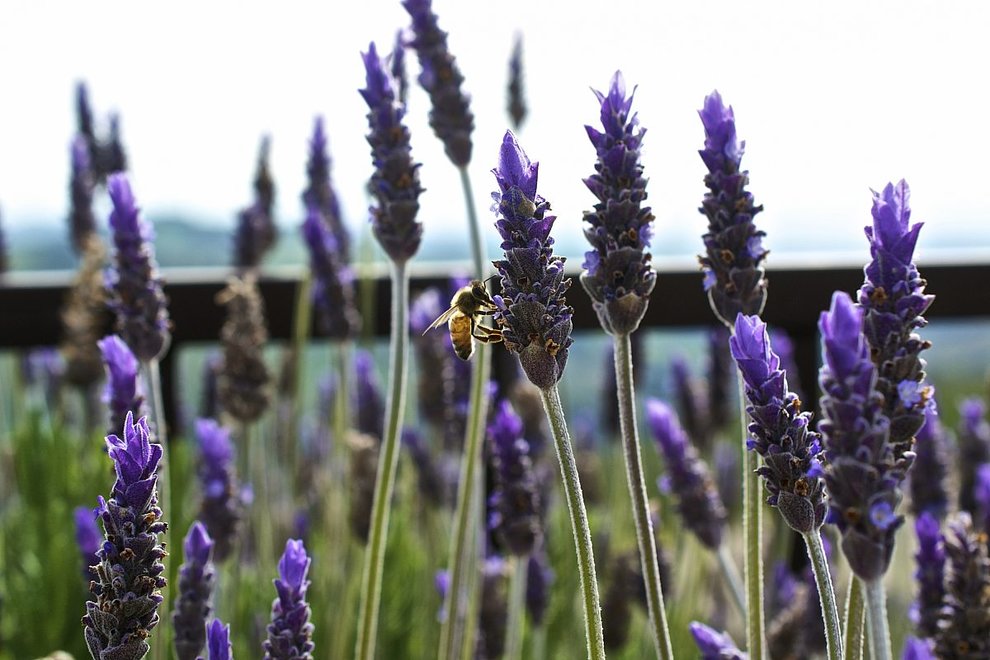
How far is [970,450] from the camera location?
2.20 m

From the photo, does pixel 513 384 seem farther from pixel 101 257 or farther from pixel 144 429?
pixel 144 429

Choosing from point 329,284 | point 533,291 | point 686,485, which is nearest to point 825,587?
point 533,291

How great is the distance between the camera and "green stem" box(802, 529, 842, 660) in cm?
83

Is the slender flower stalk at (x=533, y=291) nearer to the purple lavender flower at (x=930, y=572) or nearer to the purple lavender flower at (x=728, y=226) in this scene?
the purple lavender flower at (x=728, y=226)

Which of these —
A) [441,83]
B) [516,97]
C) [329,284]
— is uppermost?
[516,97]

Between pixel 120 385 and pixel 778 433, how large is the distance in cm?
74

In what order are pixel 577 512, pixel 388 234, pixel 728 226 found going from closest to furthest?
pixel 577 512
pixel 728 226
pixel 388 234

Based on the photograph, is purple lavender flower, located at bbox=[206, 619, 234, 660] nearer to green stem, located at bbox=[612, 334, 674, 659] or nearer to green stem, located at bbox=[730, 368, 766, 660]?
green stem, located at bbox=[612, 334, 674, 659]

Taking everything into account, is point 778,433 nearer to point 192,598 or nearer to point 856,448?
point 856,448

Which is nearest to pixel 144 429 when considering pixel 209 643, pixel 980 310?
pixel 209 643

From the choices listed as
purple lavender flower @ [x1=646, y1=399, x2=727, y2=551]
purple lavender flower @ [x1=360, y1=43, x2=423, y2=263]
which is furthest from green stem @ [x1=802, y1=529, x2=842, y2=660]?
purple lavender flower @ [x1=646, y1=399, x2=727, y2=551]

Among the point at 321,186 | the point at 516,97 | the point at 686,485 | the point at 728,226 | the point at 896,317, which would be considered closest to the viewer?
the point at 896,317

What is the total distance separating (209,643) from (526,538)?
0.70 m

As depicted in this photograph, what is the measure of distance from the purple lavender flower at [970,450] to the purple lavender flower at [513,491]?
1.11 m
